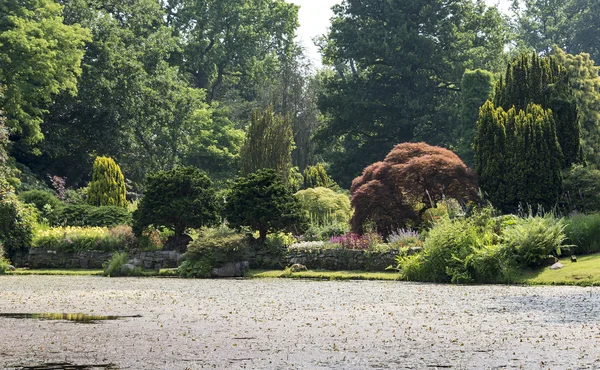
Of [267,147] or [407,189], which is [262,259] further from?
[267,147]

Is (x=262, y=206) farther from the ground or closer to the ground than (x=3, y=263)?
farther from the ground

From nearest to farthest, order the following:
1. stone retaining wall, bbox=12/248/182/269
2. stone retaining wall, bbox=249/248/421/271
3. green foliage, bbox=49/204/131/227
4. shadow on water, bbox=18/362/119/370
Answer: shadow on water, bbox=18/362/119/370, stone retaining wall, bbox=249/248/421/271, stone retaining wall, bbox=12/248/182/269, green foliage, bbox=49/204/131/227

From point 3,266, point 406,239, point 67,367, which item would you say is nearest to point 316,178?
point 406,239

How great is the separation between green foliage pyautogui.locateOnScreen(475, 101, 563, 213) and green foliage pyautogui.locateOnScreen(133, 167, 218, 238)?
8.78m

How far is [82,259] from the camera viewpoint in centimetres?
2639

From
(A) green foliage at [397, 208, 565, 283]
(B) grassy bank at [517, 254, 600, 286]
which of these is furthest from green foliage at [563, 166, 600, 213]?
(B) grassy bank at [517, 254, 600, 286]

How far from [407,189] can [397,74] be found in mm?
28317

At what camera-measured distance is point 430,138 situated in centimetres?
4972

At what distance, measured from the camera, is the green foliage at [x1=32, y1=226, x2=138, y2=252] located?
86.6 feet

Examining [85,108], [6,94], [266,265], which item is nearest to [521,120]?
[266,265]

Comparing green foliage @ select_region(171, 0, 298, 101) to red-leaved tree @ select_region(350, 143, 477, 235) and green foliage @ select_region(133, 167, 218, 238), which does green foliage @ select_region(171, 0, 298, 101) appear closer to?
green foliage @ select_region(133, 167, 218, 238)

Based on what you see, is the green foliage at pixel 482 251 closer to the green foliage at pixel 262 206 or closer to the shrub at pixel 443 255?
the shrub at pixel 443 255

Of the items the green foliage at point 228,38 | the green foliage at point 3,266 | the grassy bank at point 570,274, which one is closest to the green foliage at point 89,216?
the green foliage at point 3,266

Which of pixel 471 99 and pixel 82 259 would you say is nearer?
pixel 82 259
